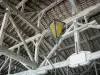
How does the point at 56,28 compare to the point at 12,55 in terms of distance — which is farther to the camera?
the point at 12,55

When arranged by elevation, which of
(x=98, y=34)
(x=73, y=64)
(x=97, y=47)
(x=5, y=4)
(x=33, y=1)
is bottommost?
(x=73, y=64)

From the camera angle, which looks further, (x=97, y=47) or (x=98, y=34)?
(x=97, y=47)

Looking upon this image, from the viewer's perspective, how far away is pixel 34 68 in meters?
5.38

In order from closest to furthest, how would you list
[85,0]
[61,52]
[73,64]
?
[73,64], [85,0], [61,52]

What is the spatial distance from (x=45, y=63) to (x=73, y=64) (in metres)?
1.40

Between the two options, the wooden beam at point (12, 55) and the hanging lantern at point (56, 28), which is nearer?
the hanging lantern at point (56, 28)

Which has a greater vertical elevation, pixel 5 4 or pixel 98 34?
pixel 5 4

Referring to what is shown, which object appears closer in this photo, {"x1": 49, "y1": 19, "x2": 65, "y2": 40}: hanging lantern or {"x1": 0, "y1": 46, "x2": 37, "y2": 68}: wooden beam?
{"x1": 49, "y1": 19, "x2": 65, "y2": 40}: hanging lantern

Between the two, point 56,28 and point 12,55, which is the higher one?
point 56,28

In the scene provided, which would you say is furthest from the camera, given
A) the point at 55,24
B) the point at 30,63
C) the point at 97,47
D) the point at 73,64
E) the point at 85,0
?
the point at 97,47

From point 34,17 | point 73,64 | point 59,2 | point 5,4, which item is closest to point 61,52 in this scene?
point 34,17

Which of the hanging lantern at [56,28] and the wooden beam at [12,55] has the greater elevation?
the hanging lantern at [56,28]

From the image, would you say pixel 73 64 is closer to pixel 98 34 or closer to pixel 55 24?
pixel 55 24

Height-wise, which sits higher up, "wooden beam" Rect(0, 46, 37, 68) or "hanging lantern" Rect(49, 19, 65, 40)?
"hanging lantern" Rect(49, 19, 65, 40)
